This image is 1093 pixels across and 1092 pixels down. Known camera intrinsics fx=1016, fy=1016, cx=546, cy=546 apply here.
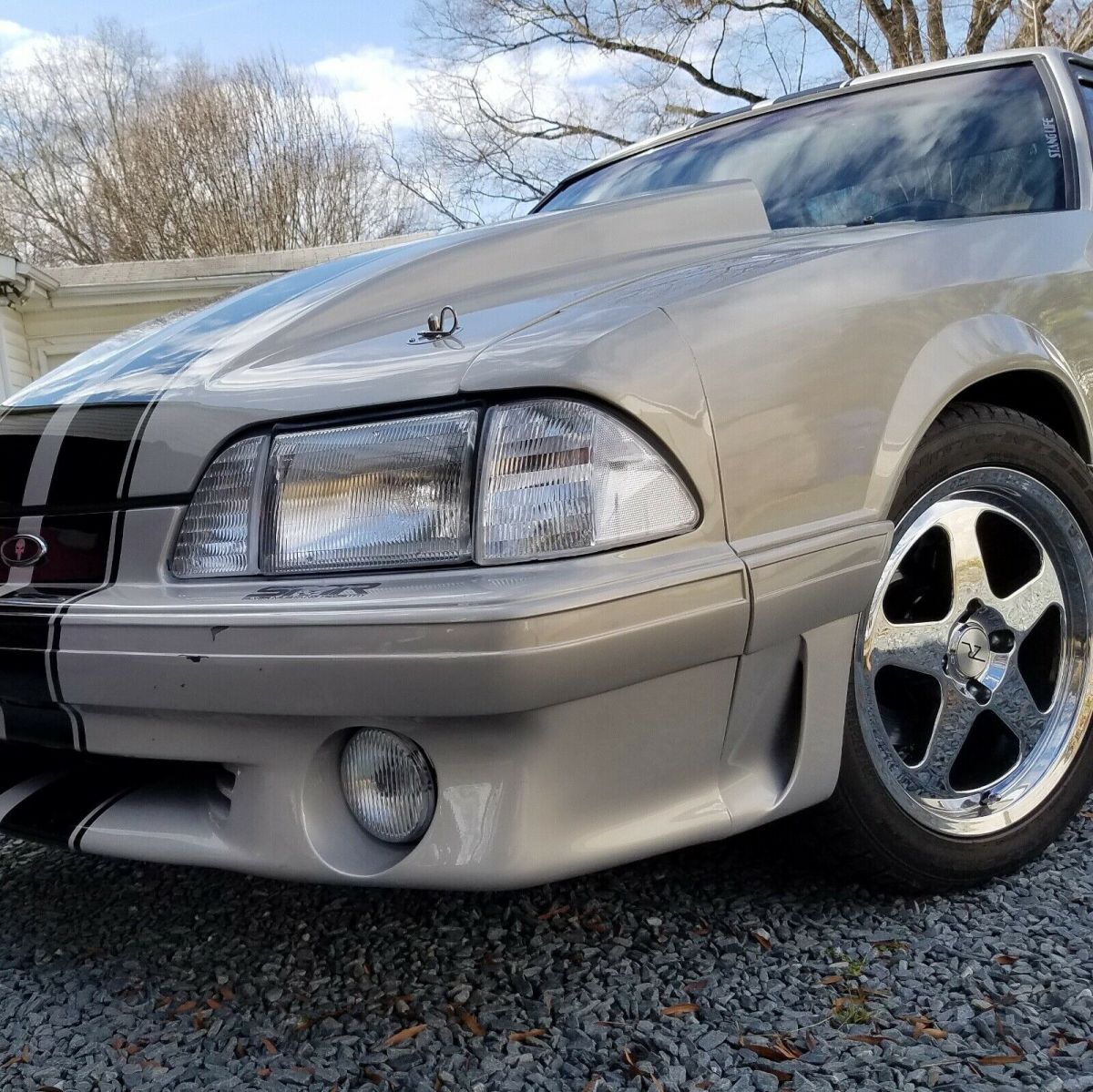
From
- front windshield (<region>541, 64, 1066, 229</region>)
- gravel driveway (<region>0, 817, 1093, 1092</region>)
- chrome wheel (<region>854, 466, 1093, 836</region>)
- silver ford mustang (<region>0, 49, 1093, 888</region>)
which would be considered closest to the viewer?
silver ford mustang (<region>0, 49, 1093, 888</region>)

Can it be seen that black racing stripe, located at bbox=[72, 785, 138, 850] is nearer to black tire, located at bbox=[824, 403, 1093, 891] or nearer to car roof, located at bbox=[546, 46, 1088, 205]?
black tire, located at bbox=[824, 403, 1093, 891]

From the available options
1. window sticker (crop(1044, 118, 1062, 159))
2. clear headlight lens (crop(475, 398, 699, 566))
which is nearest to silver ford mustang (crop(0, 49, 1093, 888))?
clear headlight lens (crop(475, 398, 699, 566))

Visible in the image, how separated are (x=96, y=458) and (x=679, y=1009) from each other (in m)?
1.17

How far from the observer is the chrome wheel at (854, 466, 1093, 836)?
174 centimetres

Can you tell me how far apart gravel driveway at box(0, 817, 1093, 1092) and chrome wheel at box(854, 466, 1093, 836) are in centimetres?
19

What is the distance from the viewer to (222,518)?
1407mm

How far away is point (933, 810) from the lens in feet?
5.80

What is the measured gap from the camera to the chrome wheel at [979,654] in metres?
1.74

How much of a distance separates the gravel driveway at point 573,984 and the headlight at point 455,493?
0.69 metres

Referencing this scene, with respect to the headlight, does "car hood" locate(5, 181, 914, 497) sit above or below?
above

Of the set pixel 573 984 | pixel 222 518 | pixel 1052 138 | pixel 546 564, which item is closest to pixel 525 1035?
pixel 573 984

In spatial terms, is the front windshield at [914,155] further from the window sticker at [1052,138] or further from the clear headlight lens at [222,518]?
the clear headlight lens at [222,518]

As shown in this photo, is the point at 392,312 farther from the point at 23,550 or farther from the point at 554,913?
the point at 554,913

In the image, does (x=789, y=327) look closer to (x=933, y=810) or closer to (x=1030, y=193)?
(x=933, y=810)
